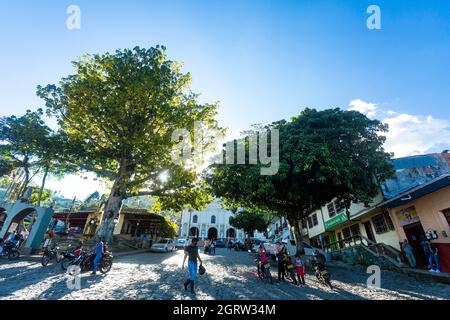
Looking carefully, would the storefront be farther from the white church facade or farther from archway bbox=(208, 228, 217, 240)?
archway bbox=(208, 228, 217, 240)

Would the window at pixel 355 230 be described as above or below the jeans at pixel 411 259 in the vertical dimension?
above

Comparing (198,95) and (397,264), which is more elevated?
(198,95)

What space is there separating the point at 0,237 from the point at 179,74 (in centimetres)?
1718

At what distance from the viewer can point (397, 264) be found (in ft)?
40.4

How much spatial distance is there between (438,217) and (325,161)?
6.97 metres

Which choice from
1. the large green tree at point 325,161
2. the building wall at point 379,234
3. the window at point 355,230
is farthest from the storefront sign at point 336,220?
the large green tree at point 325,161

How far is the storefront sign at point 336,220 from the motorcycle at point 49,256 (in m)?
21.9

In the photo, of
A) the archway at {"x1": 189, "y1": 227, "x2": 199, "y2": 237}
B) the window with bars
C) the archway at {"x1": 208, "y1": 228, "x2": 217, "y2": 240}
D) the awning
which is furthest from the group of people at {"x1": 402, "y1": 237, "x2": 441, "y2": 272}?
the archway at {"x1": 189, "y1": 227, "x2": 199, "y2": 237}

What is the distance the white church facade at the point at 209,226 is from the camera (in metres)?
59.0

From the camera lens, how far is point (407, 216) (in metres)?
13.6

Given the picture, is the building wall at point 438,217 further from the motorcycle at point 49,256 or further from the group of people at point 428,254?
the motorcycle at point 49,256

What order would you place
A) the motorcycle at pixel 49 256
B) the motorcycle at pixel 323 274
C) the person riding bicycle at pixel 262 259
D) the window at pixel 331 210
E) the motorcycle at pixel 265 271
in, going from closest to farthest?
the motorcycle at pixel 323 274 < the motorcycle at pixel 265 271 < the person riding bicycle at pixel 262 259 < the motorcycle at pixel 49 256 < the window at pixel 331 210
